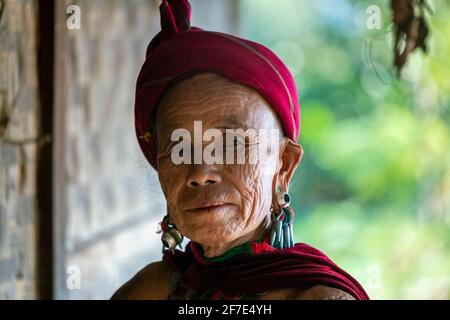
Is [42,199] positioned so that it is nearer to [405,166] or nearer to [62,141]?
[62,141]

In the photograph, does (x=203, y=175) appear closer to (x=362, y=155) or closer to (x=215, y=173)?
(x=215, y=173)

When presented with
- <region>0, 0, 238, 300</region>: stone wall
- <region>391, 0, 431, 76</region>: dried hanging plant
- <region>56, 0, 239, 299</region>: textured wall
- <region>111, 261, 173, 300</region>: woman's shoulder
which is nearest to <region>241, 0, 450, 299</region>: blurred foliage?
<region>0, 0, 238, 300</region>: stone wall

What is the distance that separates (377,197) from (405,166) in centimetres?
32

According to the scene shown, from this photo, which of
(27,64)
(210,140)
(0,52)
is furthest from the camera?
(27,64)

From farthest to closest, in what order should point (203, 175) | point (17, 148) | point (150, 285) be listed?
point (17, 148) → point (150, 285) → point (203, 175)

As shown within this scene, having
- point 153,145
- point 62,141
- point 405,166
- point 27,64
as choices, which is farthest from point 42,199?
point 405,166

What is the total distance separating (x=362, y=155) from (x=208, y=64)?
13.3ft

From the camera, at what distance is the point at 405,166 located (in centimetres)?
513

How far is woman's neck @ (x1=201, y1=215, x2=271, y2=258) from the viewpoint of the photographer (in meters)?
1.35

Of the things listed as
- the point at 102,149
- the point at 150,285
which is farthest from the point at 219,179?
the point at 102,149

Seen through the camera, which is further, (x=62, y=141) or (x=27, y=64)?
(x=62, y=141)

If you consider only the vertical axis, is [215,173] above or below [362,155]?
below

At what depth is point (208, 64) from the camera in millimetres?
1308

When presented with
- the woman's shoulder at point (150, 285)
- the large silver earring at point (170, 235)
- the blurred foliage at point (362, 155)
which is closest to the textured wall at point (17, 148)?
the woman's shoulder at point (150, 285)
